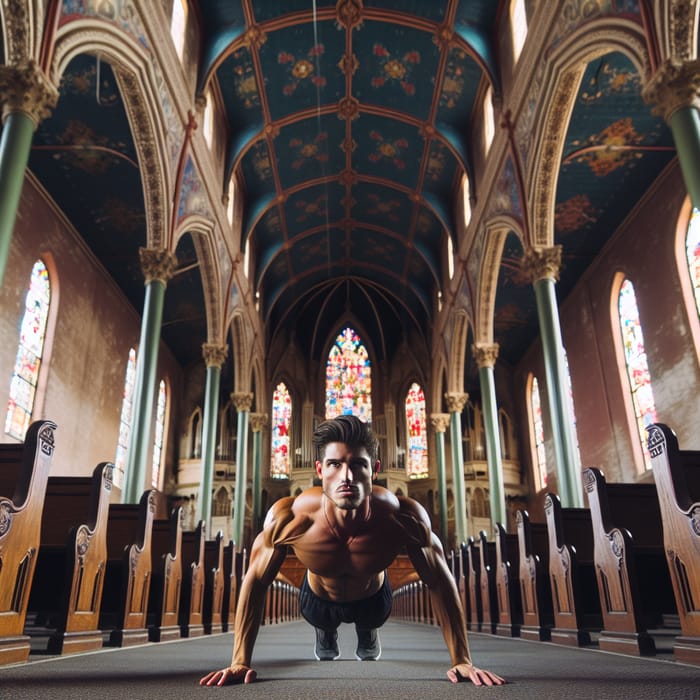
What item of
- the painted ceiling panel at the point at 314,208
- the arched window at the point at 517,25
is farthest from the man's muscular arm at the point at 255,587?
the painted ceiling panel at the point at 314,208

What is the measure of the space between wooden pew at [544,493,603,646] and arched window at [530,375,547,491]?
13.9 metres

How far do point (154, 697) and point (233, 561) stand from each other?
7.29 meters

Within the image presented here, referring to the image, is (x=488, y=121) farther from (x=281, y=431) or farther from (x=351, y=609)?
(x=281, y=431)

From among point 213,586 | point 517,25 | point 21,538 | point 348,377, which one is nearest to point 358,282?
point 348,377

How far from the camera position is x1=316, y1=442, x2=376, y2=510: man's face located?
6.63 ft

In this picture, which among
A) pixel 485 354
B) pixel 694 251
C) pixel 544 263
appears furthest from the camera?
pixel 485 354

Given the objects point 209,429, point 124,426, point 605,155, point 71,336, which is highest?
point 605,155

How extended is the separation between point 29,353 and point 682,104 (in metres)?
11.6

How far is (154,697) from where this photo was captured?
6.30 feet

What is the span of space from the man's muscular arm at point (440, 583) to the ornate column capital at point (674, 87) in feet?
20.9

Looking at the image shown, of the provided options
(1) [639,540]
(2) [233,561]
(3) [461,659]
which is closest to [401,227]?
(2) [233,561]

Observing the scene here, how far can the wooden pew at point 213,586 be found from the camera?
723 centimetres

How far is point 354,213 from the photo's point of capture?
19844mm

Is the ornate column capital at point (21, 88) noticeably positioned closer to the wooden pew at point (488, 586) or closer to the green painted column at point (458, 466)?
the wooden pew at point (488, 586)
